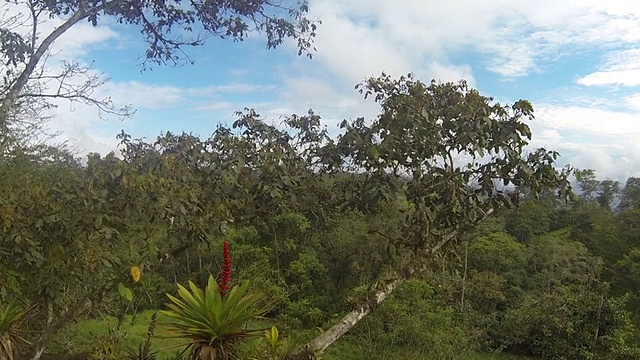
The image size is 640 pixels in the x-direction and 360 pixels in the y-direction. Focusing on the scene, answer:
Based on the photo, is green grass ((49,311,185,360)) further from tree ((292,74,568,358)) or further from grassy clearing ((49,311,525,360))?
tree ((292,74,568,358))

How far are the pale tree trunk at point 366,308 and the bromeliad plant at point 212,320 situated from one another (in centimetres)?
58

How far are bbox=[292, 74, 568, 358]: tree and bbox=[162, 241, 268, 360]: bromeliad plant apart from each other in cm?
107

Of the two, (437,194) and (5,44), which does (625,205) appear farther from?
(5,44)

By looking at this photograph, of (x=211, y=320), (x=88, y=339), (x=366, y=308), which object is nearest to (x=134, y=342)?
(x=88, y=339)

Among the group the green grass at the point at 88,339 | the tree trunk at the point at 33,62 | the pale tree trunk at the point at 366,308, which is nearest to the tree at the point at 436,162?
the pale tree trunk at the point at 366,308

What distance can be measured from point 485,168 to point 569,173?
1.96ft

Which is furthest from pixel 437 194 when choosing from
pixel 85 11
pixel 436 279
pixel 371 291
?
pixel 436 279

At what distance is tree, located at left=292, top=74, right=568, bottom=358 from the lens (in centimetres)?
340

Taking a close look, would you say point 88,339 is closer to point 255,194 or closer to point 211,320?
point 255,194

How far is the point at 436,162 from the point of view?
11.9 ft

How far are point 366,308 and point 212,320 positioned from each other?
1204mm

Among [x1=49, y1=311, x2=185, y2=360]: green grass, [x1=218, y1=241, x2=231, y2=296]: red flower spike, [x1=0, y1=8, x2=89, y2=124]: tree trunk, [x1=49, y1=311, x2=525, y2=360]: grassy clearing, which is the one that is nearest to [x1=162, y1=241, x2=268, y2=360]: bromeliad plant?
[x1=218, y1=241, x2=231, y2=296]: red flower spike

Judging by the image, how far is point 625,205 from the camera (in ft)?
79.6

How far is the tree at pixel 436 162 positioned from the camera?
11.1 feet
